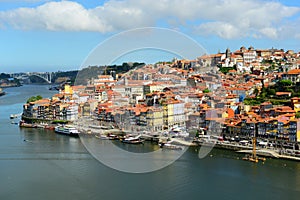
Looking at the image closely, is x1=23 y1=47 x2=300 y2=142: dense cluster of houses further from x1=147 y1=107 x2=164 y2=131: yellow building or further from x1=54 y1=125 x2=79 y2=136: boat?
x1=54 y1=125 x2=79 y2=136: boat

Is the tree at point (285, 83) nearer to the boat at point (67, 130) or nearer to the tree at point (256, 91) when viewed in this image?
the tree at point (256, 91)

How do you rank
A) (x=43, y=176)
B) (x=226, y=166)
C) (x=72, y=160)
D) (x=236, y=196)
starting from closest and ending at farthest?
(x=236, y=196)
(x=43, y=176)
(x=226, y=166)
(x=72, y=160)

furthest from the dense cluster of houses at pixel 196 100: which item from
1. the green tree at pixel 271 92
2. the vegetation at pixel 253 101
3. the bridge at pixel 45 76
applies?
the bridge at pixel 45 76

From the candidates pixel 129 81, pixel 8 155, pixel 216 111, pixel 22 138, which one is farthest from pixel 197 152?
pixel 129 81

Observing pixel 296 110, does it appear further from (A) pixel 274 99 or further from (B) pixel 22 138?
(B) pixel 22 138

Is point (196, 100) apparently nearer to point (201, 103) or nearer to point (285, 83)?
point (201, 103)

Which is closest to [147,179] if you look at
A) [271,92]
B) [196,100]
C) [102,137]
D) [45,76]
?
[102,137]
